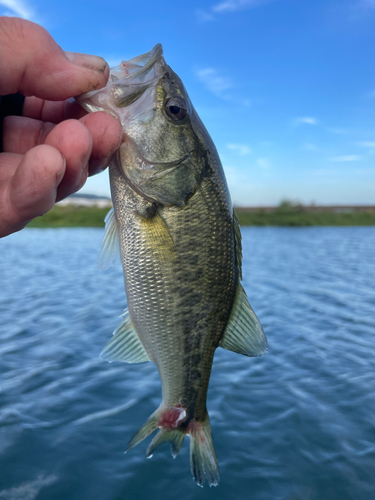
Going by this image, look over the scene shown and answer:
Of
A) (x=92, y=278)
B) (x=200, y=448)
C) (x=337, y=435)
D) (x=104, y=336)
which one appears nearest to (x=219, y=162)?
(x=200, y=448)

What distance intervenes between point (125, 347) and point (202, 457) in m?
0.85

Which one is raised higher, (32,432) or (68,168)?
(68,168)

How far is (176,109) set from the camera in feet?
7.22

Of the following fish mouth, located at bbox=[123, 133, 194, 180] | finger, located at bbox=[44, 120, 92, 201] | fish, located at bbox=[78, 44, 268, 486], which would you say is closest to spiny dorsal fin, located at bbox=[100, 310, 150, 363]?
fish, located at bbox=[78, 44, 268, 486]

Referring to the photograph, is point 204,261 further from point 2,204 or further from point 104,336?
point 104,336

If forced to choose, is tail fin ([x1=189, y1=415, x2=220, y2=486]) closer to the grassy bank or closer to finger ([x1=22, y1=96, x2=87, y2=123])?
finger ([x1=22, y1=96, x2=87, y2=123])

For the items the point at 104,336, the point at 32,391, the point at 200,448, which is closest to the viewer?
the point at 200,448

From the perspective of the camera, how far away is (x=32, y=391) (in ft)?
15.7

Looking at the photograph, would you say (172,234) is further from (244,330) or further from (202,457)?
(202,457)

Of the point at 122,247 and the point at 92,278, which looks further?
the point at 92,278

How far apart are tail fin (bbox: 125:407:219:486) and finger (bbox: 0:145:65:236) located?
1.52 metres

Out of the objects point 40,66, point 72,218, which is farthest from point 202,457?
point 72,218

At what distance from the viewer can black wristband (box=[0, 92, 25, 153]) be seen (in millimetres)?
2217

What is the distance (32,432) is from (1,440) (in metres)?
0.29
